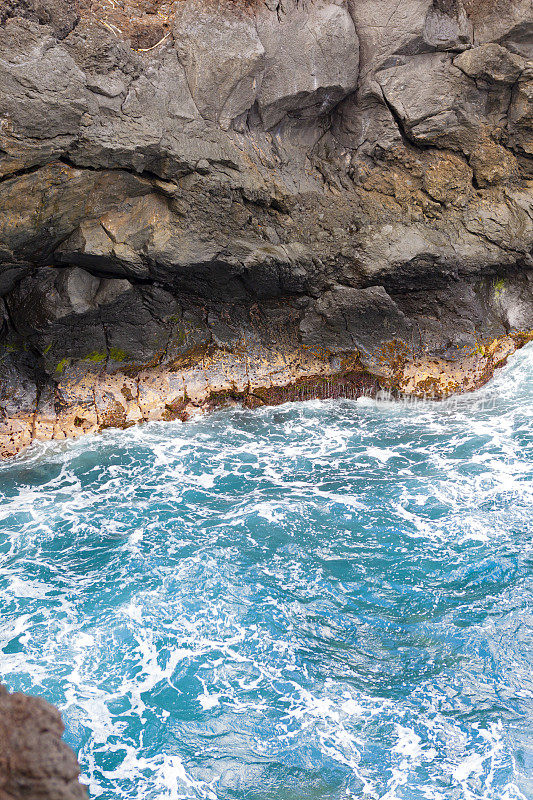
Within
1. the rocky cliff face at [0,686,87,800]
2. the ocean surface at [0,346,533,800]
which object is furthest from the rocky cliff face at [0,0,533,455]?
the rocky cliff face at [0,686,87,800]

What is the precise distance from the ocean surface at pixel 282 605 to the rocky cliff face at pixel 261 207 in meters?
1.75

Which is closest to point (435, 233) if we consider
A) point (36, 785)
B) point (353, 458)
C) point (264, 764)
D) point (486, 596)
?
point (353, 458)

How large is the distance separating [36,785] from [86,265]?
11.4m

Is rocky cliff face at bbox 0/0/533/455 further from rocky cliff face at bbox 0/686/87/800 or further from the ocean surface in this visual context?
rocky cliff face at bbox 0/686/87/800

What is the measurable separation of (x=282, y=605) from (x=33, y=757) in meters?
5.78

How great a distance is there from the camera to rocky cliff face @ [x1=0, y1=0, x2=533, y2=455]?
43.1 ft

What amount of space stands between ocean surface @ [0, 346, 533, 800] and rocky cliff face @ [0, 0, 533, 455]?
1.75m

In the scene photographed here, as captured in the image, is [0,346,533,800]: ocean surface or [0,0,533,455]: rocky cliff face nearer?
[0,346,533,800]: ocean surface

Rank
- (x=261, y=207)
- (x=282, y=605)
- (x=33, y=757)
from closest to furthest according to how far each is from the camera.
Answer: (x=33, y=757) → (x=282, y=605) → (x=261, y=207)

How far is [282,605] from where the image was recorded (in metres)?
9.88

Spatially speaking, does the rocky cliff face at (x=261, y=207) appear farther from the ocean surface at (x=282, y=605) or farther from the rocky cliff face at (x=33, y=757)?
the rocky cliff face at (x=33, y=757)

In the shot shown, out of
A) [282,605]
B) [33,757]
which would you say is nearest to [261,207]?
[282,605]

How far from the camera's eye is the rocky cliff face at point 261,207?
1313cm

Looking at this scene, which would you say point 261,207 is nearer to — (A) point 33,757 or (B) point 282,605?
(B) point 282,605
